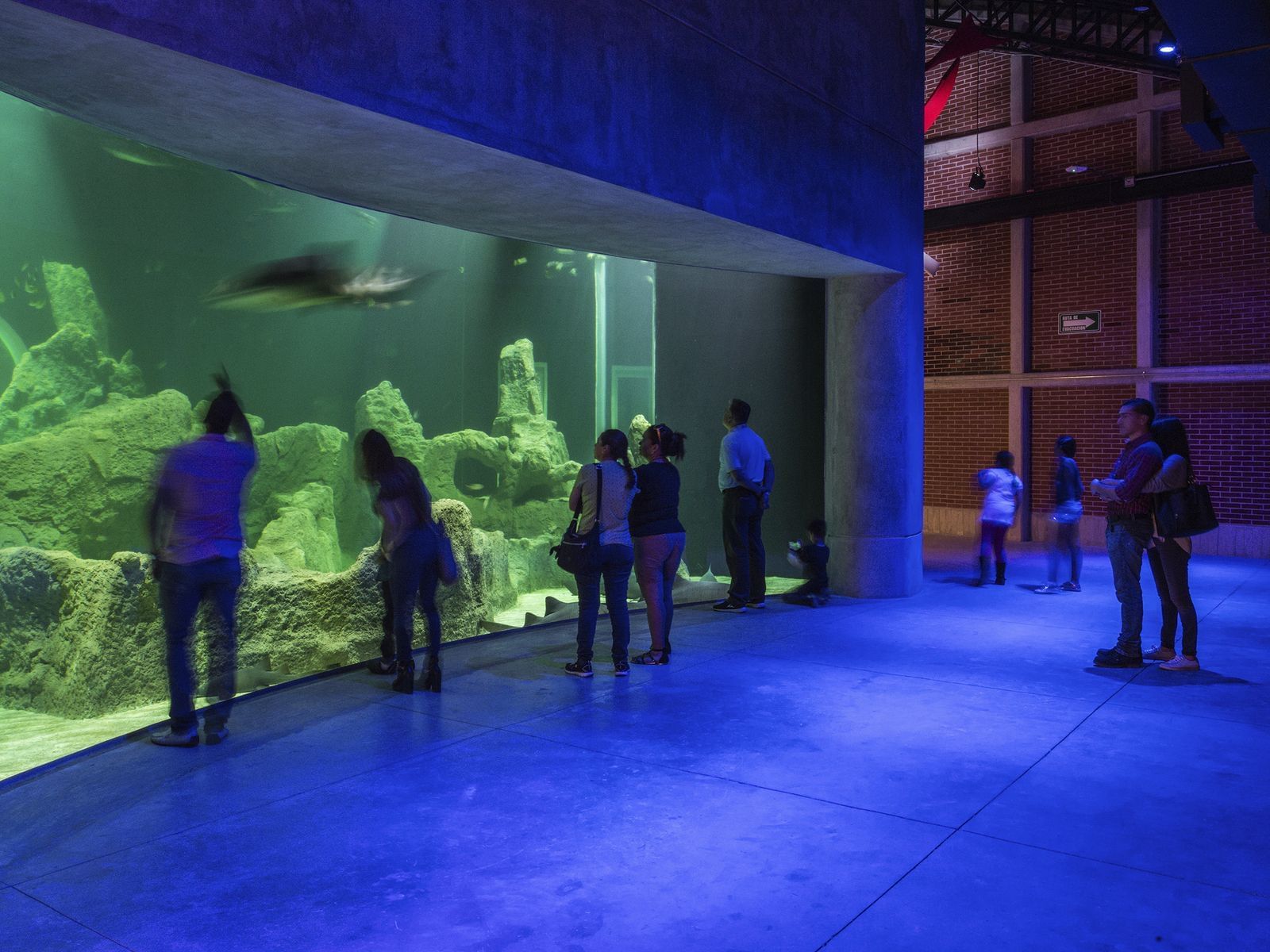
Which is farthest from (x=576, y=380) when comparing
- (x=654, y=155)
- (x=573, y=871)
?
(x=573, y=871)

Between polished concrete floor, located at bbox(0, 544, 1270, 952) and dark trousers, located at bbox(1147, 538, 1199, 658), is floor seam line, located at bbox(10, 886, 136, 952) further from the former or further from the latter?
dark trousers, located at bbox(1147, 538, 1199, 658)

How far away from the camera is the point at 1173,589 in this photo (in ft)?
21.2

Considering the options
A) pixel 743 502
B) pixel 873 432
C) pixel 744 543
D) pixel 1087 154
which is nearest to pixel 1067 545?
pixel 873 432

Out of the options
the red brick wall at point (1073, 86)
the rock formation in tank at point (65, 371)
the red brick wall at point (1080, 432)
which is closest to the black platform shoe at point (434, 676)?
the rock formation in tank at point (65, 371)

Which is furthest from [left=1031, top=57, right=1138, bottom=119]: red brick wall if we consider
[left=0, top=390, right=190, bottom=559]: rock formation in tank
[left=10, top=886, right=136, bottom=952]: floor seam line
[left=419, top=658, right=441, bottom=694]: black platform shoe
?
[left=10, top=886, right=136, bottom=952]: floor seam line

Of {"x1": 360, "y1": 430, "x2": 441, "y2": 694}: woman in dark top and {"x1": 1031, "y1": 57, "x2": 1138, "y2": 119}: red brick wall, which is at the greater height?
{"x1": 1031, "y1": 57, "x2": 1138, "y2": 119}: red brick wall

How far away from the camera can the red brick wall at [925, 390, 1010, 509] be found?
16.2m

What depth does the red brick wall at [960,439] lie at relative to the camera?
16.2 metres

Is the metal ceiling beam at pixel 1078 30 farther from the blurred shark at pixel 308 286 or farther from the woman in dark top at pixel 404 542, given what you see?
the woman in dark top at pixel 404 542

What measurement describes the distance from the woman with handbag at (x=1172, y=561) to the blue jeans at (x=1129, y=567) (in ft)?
0.29

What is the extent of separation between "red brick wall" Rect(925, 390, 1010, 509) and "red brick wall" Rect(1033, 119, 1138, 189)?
11.5ft

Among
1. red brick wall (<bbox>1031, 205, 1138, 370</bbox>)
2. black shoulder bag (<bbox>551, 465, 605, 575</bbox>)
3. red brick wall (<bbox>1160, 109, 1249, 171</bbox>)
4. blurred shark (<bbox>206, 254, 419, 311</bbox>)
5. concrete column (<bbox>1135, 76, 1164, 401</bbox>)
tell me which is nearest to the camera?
black shoulder bag (<bbox>551, 465, 605, 575</bbox>)

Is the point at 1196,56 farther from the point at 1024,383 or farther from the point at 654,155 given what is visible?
the point at 1024,383

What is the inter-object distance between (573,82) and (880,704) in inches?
161
